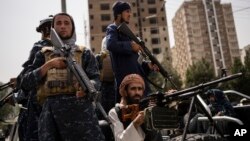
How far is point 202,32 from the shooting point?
3637 inches

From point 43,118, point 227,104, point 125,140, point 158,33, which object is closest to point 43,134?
point 43,118

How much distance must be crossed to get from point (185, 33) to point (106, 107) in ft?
298

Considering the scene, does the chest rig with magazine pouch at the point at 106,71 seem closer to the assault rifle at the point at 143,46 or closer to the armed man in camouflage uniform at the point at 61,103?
the assault rifle at the point at 143,46

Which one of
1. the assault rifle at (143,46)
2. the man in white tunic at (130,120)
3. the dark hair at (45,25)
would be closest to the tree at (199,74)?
the assault rifle at (143,46)

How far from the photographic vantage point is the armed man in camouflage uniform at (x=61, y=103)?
272 cm

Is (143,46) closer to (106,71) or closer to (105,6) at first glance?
(106,71)

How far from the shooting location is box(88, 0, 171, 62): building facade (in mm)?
64500

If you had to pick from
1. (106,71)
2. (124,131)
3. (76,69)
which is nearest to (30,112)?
(76,69)

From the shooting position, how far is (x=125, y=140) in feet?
9.52

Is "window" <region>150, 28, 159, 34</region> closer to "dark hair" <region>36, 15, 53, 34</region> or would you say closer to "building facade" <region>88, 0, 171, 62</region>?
"building facade" <region>88, 0, 171, 62</region>

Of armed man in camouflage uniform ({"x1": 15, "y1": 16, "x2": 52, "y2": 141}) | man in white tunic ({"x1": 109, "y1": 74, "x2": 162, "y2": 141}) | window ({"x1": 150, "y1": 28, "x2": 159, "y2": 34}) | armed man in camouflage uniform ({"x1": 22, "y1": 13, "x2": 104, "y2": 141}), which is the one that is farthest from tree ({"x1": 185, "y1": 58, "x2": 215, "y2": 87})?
armed man in camouflage uniform ({"x1": 22, "y1": 13, "x2": 104, "y2": 141})

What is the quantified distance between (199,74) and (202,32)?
56.0 metres

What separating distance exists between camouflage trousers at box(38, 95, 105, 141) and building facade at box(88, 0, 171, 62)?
197ft

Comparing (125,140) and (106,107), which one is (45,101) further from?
(106,107)
